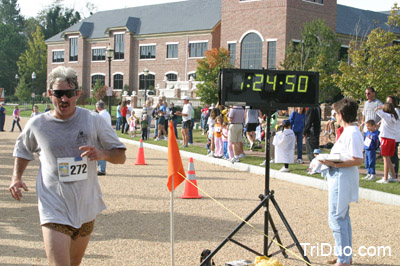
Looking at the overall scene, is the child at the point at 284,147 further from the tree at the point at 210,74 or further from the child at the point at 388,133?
the tree at the point at 210,74

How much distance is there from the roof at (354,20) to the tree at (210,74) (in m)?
14.4

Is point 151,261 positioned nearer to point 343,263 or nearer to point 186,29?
point 343,263

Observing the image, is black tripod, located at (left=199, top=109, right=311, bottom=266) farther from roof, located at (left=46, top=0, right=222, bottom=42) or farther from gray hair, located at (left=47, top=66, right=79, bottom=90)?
roof, located at (left=46, top=0, right=222, bottom=42)

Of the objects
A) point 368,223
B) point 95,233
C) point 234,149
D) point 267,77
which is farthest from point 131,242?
point 234,149

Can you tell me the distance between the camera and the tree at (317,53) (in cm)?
3541

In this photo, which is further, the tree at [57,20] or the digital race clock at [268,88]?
the tree at [57,20]

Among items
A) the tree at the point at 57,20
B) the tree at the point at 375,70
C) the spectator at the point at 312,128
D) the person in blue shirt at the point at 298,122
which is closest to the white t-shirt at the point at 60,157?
the spectator at the point at 312,128

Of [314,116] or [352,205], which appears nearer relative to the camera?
[352,205]

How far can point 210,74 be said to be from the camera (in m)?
38.0

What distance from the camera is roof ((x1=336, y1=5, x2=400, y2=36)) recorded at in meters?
49.7

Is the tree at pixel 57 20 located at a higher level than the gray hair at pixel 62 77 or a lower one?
higher

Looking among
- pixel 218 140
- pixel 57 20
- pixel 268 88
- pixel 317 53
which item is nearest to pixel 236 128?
pixel 218 140

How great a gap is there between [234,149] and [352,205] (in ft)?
20.6

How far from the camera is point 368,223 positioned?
7891 mm
